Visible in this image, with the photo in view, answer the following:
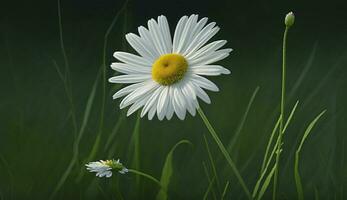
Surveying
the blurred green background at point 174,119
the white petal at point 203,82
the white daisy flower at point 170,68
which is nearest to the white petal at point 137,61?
the white daisy flower at point 170,68

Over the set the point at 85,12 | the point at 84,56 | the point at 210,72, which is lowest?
the point at 210,72

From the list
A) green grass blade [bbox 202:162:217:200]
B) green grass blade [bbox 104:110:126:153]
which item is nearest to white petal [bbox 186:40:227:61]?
Answer: green grass blade [bbox 202:162:217:200]

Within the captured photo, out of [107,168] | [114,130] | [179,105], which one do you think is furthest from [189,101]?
[114,130]

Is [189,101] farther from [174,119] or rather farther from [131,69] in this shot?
[174,119]

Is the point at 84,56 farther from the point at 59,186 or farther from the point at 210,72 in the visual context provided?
the point at 210,72

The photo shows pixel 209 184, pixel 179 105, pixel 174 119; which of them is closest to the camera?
pixel 179 105

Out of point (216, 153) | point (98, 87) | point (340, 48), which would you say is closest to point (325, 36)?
point (340, 48)
